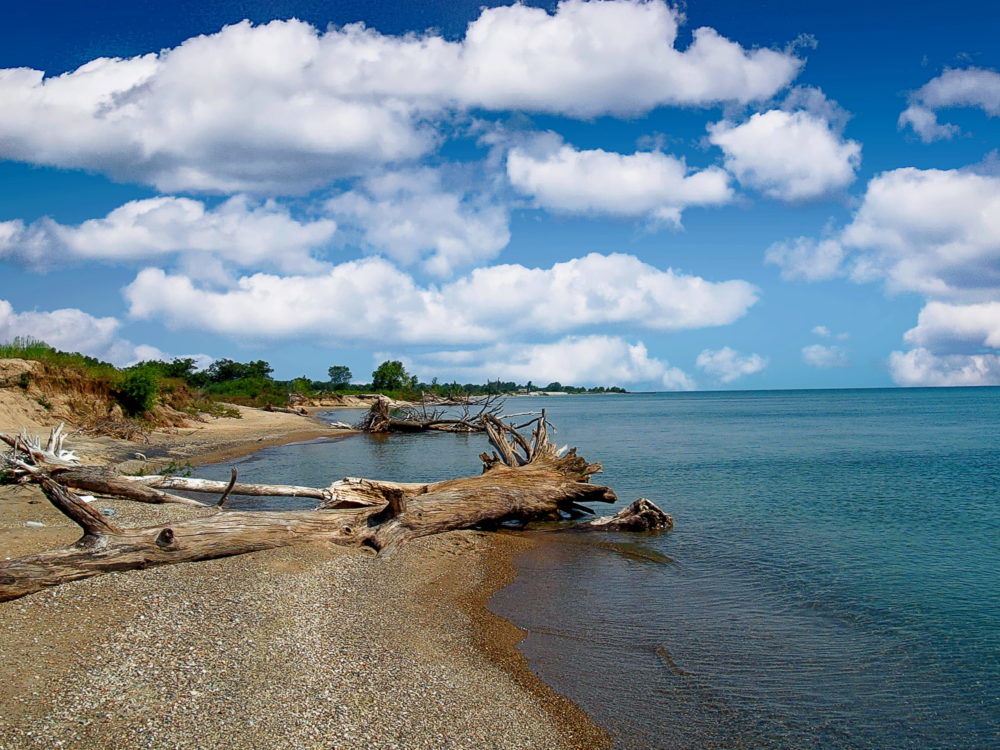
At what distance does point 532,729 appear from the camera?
257 inches

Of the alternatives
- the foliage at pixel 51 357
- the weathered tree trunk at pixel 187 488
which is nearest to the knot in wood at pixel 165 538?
the weathered tree trunk at pixel 187 488

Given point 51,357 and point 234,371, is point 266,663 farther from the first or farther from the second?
point 234,371

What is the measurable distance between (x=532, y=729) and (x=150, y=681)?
347cm

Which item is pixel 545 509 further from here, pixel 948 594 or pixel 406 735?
pixel 406 735

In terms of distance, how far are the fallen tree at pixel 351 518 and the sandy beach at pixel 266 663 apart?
9.6 inches

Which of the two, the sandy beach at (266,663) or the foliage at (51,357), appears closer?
the sandy beach at (266,663)

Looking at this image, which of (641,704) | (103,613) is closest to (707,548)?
(641,704)

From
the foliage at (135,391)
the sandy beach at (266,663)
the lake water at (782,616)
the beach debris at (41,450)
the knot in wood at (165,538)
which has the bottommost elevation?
the lake water at (782,616)

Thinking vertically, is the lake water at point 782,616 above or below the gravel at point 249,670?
below

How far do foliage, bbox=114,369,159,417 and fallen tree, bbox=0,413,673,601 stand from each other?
19040 millimetres

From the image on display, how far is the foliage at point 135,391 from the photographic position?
34562 mm

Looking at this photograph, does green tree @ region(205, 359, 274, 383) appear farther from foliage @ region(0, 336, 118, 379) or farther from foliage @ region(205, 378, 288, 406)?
foliage @ region(0, 336, 118, 379)

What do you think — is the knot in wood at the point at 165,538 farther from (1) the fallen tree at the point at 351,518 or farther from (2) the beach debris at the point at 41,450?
(2) the beach debris at the point at 41,450

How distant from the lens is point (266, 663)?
708cm
